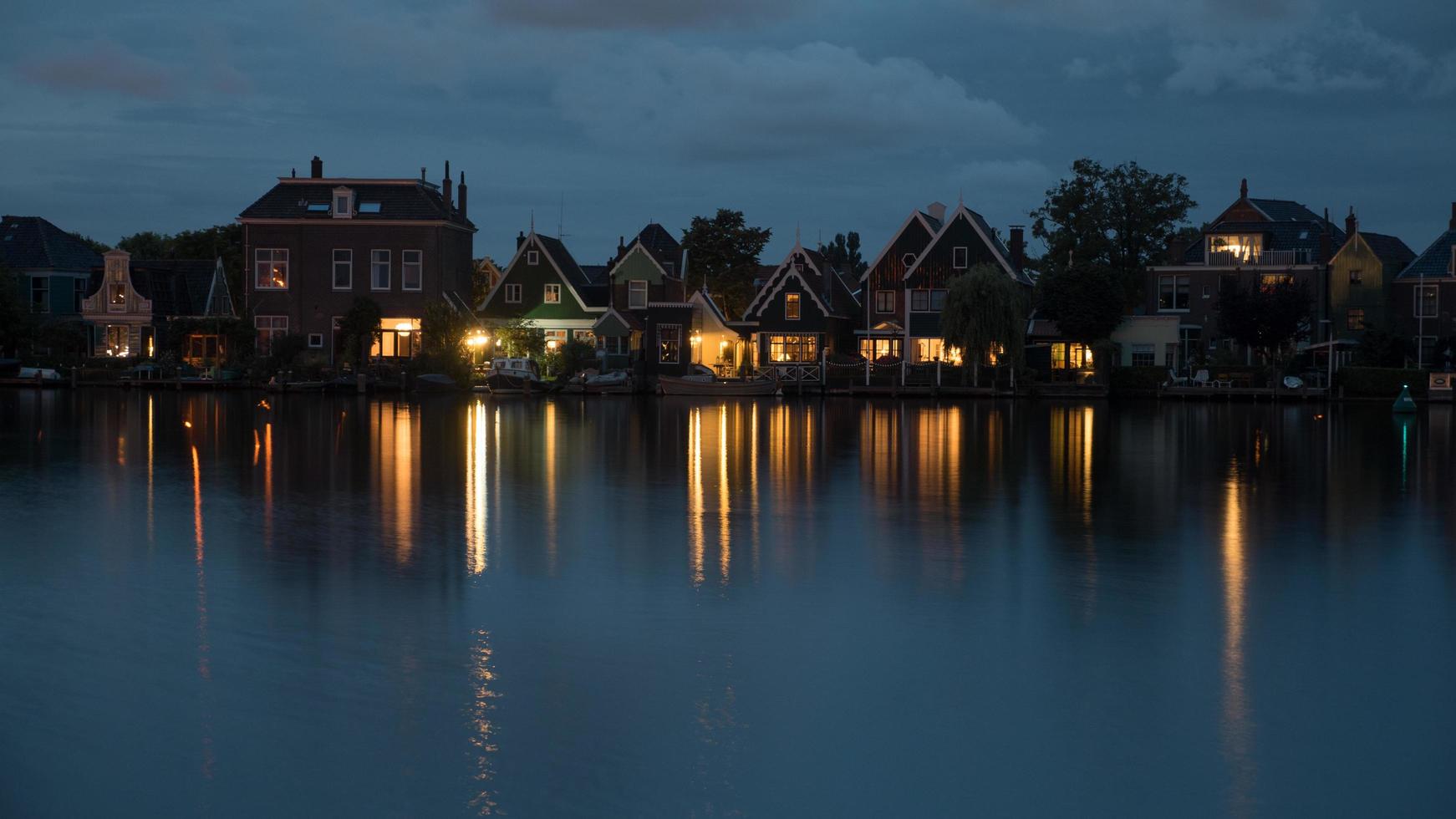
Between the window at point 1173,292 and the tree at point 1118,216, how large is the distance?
289 inches

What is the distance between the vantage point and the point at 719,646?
1094cm

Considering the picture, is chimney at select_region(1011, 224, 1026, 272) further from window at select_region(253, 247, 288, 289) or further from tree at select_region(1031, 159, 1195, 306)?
window at select_region(253, 247, 288, 289)

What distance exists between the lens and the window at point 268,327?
217 feet

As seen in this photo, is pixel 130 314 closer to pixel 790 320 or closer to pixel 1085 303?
pixel 790 320

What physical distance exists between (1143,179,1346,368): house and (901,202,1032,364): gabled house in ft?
29.0

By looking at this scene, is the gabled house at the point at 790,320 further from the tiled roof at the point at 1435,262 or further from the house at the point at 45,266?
the house at the point at 45,266

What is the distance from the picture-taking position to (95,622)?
38.4 feet

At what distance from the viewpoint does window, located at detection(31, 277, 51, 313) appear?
72.5m

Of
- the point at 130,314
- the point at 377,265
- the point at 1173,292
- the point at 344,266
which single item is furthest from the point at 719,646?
the point at 130,314

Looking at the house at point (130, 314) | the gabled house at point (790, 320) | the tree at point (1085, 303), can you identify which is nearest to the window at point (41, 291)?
the house at point (130, 314)

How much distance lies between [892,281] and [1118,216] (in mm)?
18217

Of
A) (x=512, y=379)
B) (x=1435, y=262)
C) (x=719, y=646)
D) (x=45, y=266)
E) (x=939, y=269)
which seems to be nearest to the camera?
(x=719, y=646)

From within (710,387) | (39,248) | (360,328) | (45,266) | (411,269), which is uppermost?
(39,248)

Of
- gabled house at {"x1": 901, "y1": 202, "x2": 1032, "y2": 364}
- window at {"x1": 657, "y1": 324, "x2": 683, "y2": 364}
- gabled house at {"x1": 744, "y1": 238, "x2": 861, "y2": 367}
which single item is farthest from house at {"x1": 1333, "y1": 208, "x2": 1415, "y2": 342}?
window at {"x1": 657, "y1": 324, "x2": 683, "y2": 364}
